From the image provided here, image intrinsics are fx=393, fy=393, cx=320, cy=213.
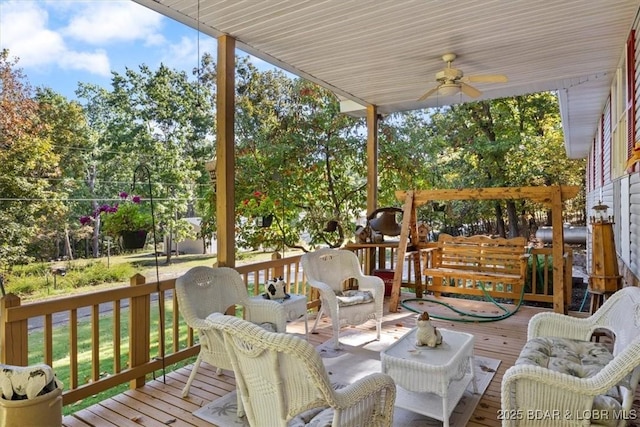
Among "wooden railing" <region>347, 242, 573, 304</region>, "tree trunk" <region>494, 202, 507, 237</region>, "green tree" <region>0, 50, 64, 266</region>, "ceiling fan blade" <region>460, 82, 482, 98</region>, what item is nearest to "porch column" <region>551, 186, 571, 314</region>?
"wooden railing" <region>347, 242, 573, 304</region>

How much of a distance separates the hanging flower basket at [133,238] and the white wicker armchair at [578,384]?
8.72ft

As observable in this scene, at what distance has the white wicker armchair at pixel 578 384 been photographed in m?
1.71

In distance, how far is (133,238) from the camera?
3.04 metres

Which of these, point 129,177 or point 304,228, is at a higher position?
point 129,177

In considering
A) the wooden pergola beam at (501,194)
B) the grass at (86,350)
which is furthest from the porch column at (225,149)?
the wooden pergola beam at (501,194)

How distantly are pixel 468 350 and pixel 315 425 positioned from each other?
139 cm

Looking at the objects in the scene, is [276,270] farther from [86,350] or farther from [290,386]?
[86,350]

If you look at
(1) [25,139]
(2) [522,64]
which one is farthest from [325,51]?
(1) [25,139]

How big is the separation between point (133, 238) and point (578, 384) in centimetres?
295

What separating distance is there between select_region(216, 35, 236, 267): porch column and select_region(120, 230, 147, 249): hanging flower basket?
66cm

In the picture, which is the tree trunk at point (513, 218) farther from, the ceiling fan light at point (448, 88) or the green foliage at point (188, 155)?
the ceiling fan light at point (448, 88)

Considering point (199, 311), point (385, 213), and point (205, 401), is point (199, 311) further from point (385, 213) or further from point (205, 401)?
point (385, 213)

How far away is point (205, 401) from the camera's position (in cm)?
271

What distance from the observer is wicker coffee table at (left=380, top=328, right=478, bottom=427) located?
2.25 m
